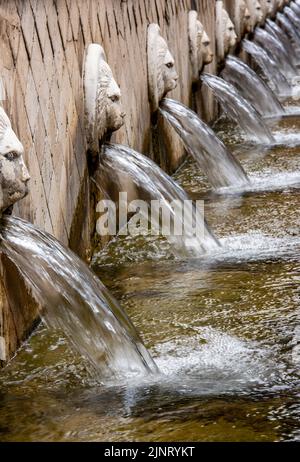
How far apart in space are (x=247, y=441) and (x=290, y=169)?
5320mm

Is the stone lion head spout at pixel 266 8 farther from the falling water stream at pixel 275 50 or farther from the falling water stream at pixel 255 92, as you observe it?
the falling water stream at pixel 255 92

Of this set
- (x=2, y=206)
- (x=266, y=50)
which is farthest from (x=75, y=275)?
(x=266, y=50)

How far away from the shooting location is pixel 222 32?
471 inches

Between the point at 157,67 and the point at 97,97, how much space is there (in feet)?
6.37

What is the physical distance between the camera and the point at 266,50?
15.6 metres

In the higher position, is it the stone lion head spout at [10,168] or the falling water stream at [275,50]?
the falling water stream at [275,50]

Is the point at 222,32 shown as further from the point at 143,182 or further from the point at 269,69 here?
the point at 143,182

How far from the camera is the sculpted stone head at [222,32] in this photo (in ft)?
39.0

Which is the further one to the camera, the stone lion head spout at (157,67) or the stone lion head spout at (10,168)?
the stone lion head spout at (157,67)

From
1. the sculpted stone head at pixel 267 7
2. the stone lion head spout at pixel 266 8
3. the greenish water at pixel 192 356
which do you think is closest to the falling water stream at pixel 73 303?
the greenish water at pixel 192 356

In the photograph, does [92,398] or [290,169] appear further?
[290,169]

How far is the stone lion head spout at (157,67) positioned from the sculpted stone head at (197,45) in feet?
6.11
